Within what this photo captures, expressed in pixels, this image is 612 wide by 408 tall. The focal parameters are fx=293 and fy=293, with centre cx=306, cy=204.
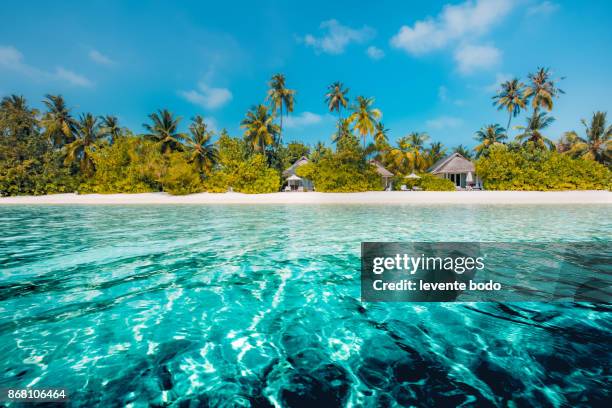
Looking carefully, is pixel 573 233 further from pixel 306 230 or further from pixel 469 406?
pixel 469 406

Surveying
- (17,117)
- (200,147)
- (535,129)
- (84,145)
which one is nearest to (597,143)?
(535,129)

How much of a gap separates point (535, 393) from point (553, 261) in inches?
199

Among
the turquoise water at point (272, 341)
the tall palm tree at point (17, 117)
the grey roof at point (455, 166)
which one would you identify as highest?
the tall palm tree at point (17, 117)

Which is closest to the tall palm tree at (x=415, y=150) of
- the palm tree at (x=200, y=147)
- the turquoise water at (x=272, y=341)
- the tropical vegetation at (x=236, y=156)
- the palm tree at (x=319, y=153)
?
the tropical vegetation at (x=236, y=156)

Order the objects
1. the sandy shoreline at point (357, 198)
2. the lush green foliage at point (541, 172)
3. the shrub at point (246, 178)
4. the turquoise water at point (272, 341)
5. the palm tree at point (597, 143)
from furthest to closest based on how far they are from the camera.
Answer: the palm tree at point (597, 143) → the shrub at point (246, 178) → the lush green foliage at point (541, 172) → the sandy shoreline at point (357, 198) → the turquoise water at point (272, 341)

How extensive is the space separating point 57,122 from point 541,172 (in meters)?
53.4

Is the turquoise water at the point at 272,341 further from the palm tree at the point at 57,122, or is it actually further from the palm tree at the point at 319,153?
the palm tree at the point at 57,122

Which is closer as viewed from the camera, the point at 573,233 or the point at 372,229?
the point at 573,233

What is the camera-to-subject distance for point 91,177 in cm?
3334

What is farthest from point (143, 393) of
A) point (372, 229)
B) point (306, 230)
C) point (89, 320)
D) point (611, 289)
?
point (372, 229)

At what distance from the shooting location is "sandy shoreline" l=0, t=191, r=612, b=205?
22594 mm

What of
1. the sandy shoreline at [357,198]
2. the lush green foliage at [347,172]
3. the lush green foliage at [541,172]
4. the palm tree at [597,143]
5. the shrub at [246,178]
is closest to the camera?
the sandy shoreline at [357,198]

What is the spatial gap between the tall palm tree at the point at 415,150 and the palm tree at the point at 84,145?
39.6 metres

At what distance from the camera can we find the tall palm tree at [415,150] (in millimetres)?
41531
